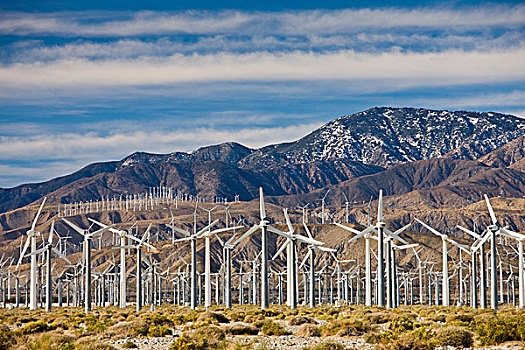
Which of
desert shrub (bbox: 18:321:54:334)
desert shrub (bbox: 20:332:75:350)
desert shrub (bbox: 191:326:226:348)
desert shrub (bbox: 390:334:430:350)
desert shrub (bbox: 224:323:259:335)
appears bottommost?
desert shrub (bbox: 18:321:54:334)

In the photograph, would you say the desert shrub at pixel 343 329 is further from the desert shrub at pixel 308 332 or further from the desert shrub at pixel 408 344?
the desert shrub at pixel 408 344

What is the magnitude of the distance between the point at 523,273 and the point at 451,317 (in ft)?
124

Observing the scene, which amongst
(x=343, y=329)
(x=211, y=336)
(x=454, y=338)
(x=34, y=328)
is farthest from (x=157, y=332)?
(x=454, y=338)

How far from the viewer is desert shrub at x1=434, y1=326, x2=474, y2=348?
2667 cm

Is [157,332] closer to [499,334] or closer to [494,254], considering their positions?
[499,334]

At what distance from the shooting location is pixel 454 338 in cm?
2684

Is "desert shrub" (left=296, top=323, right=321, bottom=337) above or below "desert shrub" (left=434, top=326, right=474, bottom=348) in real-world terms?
below

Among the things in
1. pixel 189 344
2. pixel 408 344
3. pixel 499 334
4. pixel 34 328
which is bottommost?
pixel 34 328

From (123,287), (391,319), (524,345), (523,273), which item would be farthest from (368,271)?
(524,345)

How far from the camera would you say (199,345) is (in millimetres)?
26375

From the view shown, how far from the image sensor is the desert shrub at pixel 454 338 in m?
26.7

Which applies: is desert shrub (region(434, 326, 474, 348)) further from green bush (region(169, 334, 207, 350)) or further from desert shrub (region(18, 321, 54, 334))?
desert shrub (region(18, 321, 54, 334))

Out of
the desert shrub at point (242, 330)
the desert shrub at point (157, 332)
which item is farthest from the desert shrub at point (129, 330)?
the desert shrub at point (242, 330)

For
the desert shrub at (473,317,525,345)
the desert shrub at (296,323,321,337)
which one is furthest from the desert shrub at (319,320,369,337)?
the desert shrub at (473,317,525,345)
